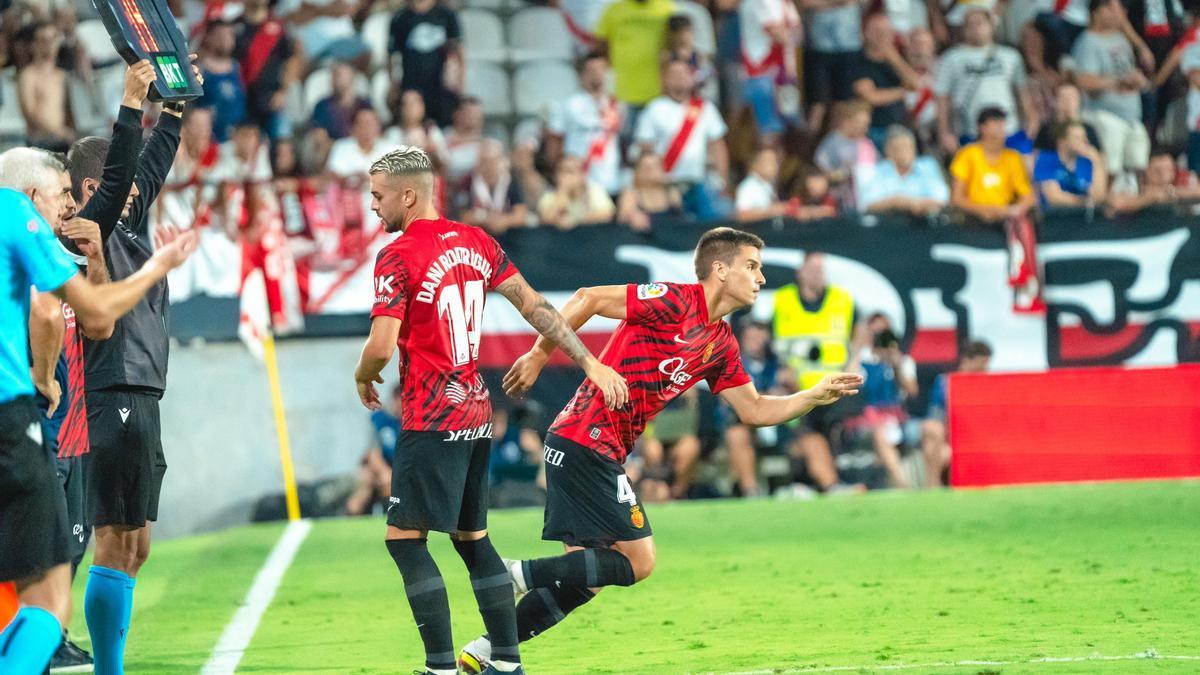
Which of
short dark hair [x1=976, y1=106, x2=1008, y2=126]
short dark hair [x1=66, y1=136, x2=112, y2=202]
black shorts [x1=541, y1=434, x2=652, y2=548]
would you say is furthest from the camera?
short dark hair [x1=976, y1=106, x2=1008, y2=126]

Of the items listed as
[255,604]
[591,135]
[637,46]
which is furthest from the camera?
[637,46]

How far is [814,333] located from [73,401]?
943 centimetres

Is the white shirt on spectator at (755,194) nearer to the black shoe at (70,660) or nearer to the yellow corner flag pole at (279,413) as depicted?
the yellow corner flag pole at (279,413)

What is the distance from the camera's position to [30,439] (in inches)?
221

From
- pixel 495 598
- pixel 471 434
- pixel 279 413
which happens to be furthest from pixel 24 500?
pixel 279 413

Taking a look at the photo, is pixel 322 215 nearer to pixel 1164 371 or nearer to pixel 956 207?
pixel 956 207

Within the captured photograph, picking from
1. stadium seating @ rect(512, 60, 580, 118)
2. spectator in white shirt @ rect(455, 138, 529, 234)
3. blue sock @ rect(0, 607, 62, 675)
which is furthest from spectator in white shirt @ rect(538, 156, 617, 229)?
blue sock @ rect(0, 607, 62, 675)

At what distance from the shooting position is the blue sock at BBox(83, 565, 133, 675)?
286 inches

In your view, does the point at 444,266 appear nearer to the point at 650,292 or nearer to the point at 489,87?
the point at 650,292

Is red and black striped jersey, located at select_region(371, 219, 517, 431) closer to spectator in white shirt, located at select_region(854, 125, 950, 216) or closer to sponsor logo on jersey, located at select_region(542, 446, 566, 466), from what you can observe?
sponsor logo on jersey, located at select_region(542, 446, 566, 466)

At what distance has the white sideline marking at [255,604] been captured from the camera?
8.61 m

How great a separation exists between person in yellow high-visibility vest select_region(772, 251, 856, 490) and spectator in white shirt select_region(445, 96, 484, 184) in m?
3.70

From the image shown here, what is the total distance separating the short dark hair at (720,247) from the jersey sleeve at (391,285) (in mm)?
1594

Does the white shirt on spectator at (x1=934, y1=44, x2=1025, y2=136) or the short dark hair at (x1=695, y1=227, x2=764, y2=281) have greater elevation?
the white shirt on spectator at (x1=934, y1=44, x2=1025, y2=136)
